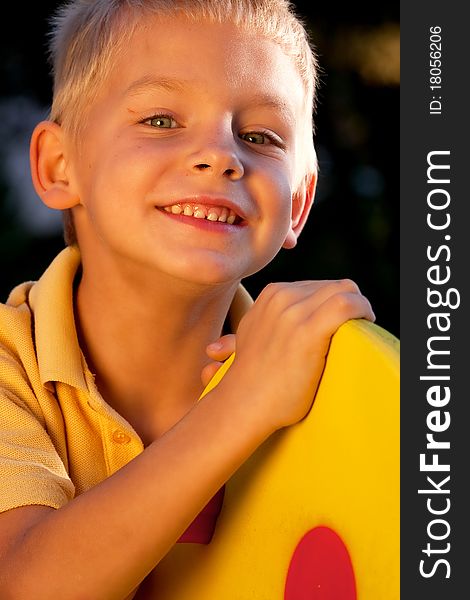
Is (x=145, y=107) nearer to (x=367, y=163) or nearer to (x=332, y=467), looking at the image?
(x=332, y=467)

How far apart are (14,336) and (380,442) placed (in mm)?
791

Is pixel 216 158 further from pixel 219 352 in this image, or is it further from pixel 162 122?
pixel 219 352

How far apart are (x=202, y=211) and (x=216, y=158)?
3.4 inches

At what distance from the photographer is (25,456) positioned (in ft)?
4.75

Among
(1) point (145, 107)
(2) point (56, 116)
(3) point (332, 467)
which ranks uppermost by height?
(2) point (56, 116)

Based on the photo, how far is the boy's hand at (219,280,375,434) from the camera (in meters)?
1.21

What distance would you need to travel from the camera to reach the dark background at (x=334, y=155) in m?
4.82

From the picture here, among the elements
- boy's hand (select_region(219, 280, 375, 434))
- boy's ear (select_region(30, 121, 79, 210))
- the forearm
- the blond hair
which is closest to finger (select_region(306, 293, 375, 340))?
boy's hand (select_region(219, 280, 375, 434))

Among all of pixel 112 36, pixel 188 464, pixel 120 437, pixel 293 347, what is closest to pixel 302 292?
pixel 293 347

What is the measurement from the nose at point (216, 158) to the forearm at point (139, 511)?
17.2 inches

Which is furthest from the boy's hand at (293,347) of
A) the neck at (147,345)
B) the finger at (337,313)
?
the neck at (147,345)

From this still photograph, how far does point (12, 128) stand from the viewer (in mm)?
4945

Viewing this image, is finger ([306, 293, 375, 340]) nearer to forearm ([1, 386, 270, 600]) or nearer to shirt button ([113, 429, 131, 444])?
forearm ([1, 386, 270, 600])

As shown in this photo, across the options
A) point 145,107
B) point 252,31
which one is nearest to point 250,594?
point 145,107
